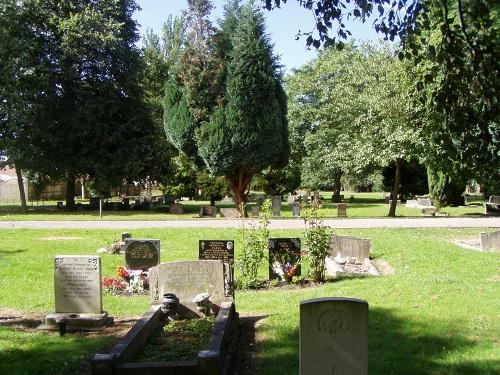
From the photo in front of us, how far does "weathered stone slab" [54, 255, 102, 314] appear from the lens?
8977 millimetres

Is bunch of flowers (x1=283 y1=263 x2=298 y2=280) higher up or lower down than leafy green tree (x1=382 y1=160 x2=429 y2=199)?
lower down

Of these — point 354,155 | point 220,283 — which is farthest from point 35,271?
point 354,155

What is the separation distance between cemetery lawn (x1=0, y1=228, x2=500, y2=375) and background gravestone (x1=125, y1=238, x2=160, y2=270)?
3.76 ft

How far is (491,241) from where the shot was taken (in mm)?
16062

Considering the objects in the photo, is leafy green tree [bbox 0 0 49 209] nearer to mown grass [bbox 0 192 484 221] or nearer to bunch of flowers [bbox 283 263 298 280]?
mown grass [bbox 0 192 484 221]

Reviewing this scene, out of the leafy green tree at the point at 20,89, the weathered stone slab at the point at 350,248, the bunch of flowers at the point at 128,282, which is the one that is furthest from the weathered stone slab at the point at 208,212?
the bunch of flowers at the point at 128,282

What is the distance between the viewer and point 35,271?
44.7 feet

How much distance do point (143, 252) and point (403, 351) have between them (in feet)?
22.3

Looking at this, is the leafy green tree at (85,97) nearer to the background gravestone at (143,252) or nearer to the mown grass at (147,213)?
the mown grass at (147,213)

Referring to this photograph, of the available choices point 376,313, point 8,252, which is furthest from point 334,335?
point 8,252

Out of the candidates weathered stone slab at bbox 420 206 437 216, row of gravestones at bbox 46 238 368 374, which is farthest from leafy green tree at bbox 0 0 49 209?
row of gravestones at bbox 46 238 368 374

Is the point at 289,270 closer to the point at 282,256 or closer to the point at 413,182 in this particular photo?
the point at 282,256

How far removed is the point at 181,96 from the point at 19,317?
2586cm

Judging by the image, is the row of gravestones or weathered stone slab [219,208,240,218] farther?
weathered stone slab [219,208,240,218]
